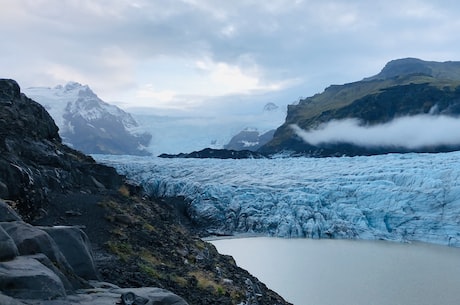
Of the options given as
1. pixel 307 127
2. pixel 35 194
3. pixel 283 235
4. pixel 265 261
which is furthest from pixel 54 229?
pixel 307 127

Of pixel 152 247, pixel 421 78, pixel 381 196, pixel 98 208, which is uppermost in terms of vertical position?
pixel 421 78

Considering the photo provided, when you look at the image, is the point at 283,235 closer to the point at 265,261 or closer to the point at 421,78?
the point at 265,261

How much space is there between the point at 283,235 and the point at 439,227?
11.3 metres

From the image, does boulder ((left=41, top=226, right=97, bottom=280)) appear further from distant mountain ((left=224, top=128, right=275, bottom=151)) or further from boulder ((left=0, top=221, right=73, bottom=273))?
distant mountain ((left=224, top=128, right=275, bottom=151))

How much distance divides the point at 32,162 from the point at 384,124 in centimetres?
10062

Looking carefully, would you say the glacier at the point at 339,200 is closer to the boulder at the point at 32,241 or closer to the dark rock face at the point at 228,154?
the boulder at the point at 32,241

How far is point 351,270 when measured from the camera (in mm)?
26016

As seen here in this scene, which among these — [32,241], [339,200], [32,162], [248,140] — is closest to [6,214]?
[32,241]

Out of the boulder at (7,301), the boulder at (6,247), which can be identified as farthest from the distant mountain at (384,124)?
the boulder at (7,301)

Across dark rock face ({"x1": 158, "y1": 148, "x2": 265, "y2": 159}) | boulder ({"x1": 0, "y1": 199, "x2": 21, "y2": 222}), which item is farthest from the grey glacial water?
dark rock face ({"x1": 158, "y1": 148, "x2": 265, "y2": 159})

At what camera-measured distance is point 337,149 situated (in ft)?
344

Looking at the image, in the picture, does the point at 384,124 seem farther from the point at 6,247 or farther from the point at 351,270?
the point at 6,247

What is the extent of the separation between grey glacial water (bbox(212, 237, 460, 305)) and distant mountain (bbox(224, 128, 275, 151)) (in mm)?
135845

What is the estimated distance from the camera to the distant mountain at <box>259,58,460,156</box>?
102 m
